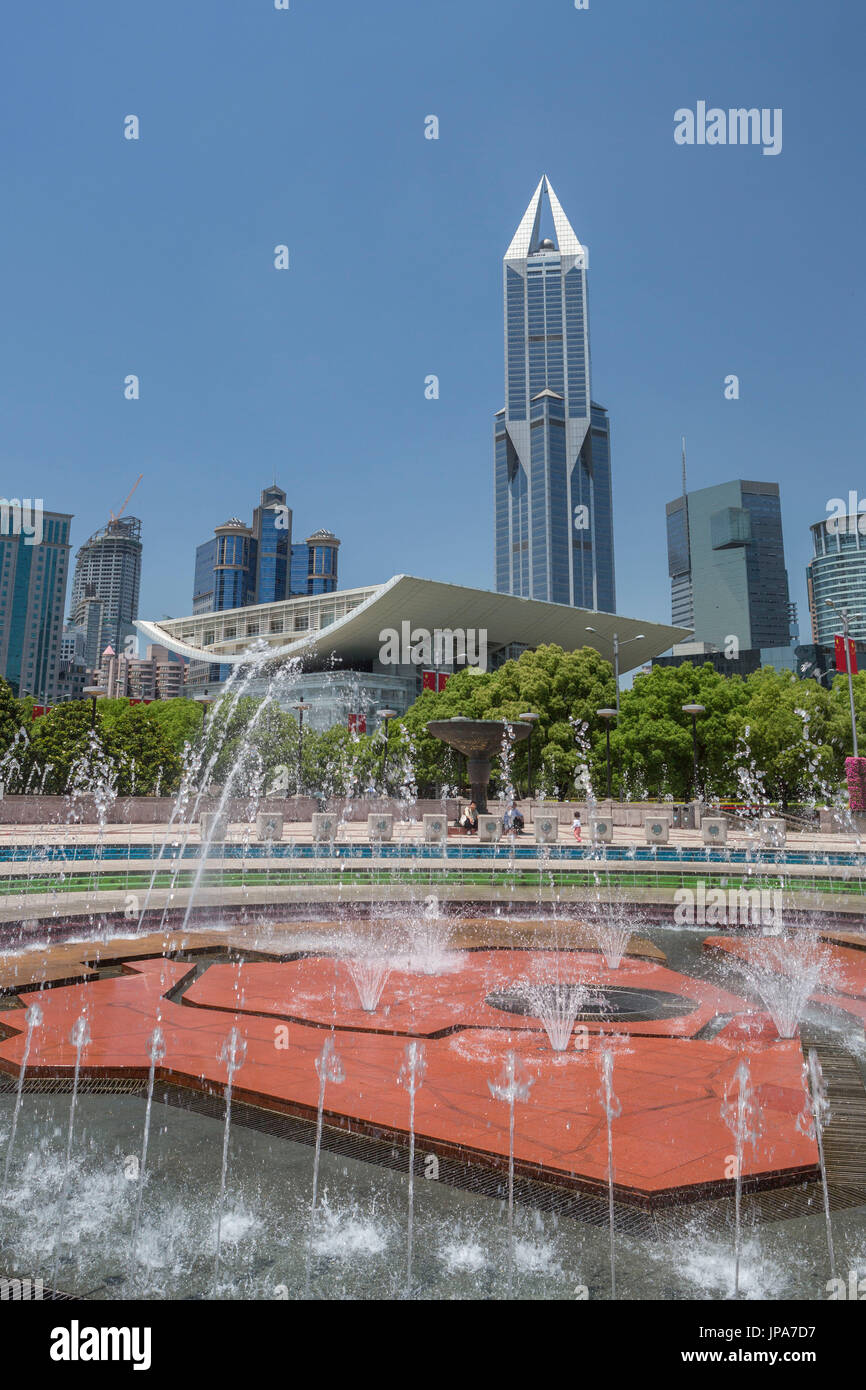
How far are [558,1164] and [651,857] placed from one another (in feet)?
60.4

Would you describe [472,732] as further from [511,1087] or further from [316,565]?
[316,565]

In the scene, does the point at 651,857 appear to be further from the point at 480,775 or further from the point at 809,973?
the point at 809,973

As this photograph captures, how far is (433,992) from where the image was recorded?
22.6 feet

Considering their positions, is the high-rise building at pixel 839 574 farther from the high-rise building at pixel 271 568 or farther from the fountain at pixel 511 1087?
the fountain at pixel 511 1087

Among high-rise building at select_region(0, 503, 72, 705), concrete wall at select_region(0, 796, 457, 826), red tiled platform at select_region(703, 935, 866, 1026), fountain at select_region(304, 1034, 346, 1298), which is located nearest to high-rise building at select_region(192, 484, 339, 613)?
high-rise building at select_region(0, 503, 72, 705)

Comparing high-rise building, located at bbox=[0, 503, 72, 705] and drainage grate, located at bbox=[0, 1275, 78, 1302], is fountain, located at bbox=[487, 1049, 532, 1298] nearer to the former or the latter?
drainage grate, located at bbox=[0, 1275, 78, 1302]

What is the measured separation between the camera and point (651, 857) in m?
21.3

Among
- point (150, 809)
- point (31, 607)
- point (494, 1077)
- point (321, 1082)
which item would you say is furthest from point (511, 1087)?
point (31, 607)

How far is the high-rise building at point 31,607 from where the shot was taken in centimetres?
14638

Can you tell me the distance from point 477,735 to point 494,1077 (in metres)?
22.0

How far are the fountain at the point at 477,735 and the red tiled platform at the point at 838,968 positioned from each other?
16773 millimetres

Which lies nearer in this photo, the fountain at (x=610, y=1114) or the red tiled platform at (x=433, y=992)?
the fountain at (x=610, y=1114)

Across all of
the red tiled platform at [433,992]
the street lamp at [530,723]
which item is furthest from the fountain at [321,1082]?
the street lamp at [530,723]
